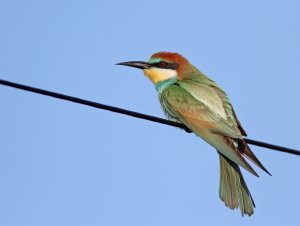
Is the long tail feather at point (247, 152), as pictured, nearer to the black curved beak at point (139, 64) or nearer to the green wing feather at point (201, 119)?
the green wing feather at point (201, 119)

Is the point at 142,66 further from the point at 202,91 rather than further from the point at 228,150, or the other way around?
the point at 228,150

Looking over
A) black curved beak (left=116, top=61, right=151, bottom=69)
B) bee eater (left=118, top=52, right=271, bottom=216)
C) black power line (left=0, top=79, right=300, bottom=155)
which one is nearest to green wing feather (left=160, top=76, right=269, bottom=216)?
bee eater (left=118, top=52, right=271, bottom=216)

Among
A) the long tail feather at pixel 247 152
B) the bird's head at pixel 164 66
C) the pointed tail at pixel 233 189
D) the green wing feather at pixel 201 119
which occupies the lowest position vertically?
the pointed tail at pixel 233 189

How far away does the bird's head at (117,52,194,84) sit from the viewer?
5.55 m

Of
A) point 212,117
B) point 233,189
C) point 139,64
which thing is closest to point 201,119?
point 212,117

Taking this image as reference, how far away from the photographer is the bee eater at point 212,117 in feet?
14.5

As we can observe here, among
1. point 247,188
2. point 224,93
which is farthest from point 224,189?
point 224,93

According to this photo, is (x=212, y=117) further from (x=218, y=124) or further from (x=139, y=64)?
(x=139, y=64)

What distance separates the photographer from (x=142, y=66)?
18.7 ft

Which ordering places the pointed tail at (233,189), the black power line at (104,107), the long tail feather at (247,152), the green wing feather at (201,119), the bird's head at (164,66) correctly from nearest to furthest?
the black power line at (104,107), the long tail feather at (247,152), the green wing feather at (201,119), the pointed tail at (233,189), the bird's head at (164,66)

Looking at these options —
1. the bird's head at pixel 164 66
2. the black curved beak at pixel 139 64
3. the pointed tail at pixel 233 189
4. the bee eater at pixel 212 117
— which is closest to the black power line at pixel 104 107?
the bee eater at pixel 212 117

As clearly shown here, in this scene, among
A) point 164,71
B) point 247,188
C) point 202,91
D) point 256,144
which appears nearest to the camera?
→ point 256,144

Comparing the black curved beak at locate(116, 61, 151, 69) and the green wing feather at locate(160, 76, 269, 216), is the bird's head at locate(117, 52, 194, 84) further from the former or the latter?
the green wing feather at locate(160, 76, 269, 216)

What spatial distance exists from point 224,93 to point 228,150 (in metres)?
0.86
